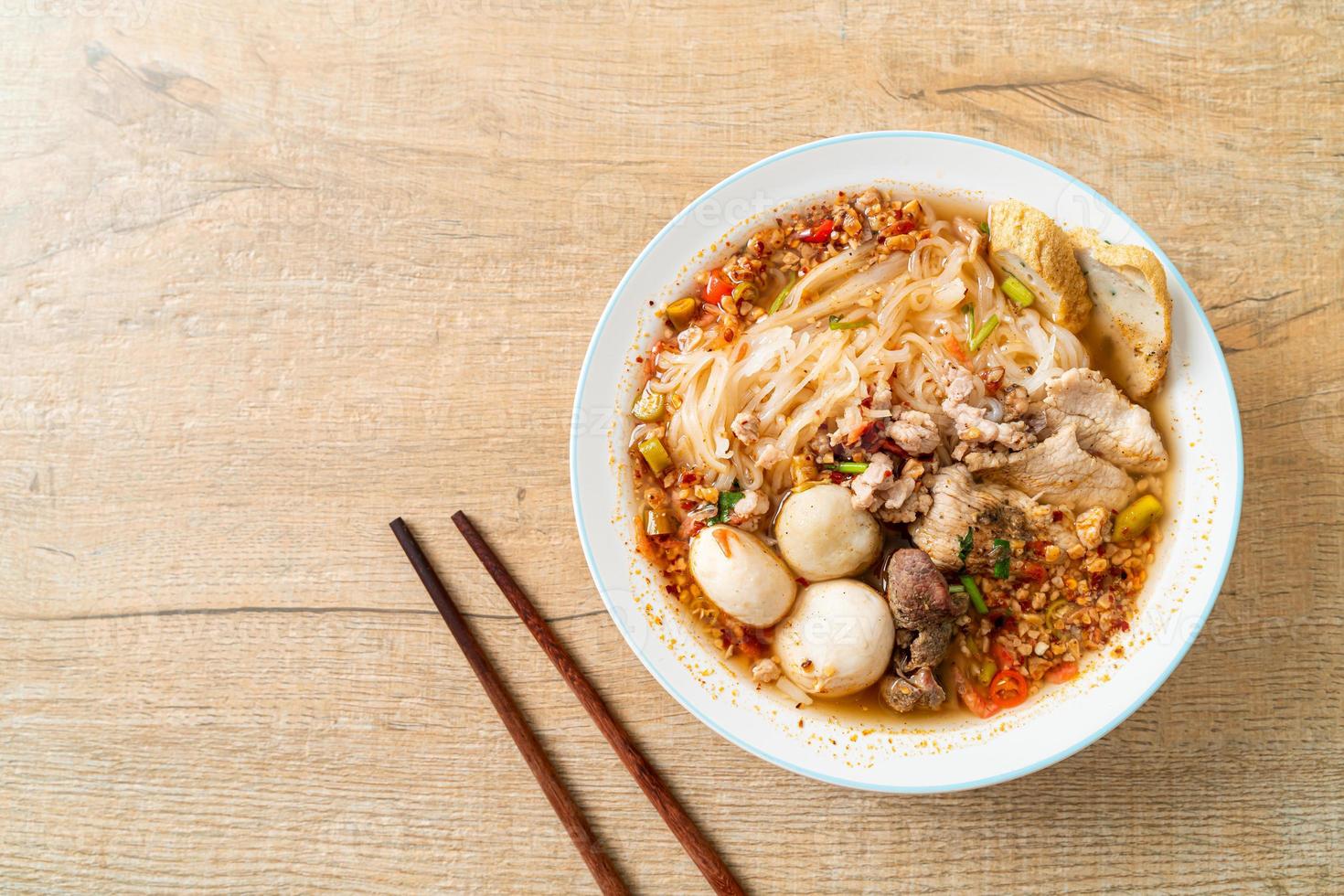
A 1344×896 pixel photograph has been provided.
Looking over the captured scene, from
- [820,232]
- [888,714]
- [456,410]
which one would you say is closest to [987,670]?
[888,714]

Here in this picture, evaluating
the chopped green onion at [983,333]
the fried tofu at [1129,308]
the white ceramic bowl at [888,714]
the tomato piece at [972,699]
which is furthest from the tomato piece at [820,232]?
the tomato piece at [972,699]

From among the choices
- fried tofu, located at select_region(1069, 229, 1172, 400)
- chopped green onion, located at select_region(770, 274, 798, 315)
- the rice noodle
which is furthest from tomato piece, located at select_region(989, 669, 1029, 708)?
chopped green onion, located at select_region(770, 274, 798, 315)

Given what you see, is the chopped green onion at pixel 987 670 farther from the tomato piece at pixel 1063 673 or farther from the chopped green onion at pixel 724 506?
the chopped green onion at pixel 724 506

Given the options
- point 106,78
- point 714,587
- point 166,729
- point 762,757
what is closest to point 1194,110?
point 714,587

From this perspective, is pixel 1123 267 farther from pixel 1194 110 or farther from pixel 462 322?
pixel 462 322

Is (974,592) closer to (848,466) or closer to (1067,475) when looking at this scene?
(1067,475)

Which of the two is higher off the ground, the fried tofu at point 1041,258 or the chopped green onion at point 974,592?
the fried tofu at point 1041,258

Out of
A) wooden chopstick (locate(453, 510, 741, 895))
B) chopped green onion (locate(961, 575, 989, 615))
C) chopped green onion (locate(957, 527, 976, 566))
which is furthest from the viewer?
wooden chopstick (locate(453, 510, 741, 895))

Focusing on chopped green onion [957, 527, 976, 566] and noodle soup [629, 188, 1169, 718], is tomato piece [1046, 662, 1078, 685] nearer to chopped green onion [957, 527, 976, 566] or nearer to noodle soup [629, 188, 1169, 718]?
noodle soup [629, 188, 1169, 718]
